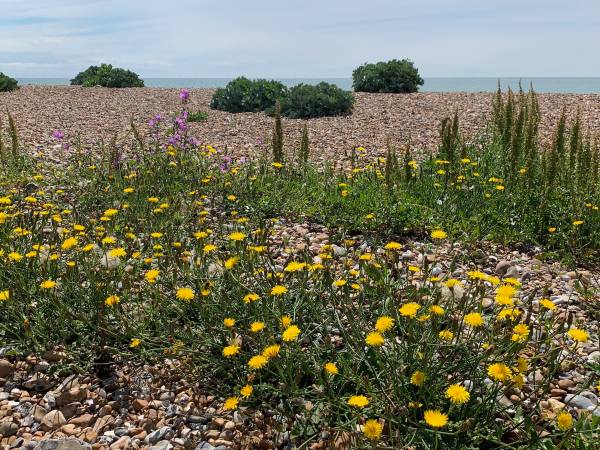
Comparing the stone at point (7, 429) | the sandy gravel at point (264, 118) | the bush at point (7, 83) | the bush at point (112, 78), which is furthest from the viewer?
the bush at point (112, 78)

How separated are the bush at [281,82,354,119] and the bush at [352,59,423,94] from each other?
4316 mm

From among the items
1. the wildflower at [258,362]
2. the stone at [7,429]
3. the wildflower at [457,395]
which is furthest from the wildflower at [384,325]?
the stone at [7,429]

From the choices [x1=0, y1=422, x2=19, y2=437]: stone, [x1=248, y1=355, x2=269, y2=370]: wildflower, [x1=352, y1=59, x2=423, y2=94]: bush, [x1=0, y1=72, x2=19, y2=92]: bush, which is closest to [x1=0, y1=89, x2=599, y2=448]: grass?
[x1=248, y1=355, x2=269, y2=370]: wildflower

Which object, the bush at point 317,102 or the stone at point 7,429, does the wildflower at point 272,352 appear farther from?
the bush at point 317,102

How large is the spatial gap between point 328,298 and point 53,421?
174 centimetres

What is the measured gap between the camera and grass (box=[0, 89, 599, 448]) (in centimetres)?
252

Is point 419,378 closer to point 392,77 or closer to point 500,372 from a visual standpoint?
point 500,372

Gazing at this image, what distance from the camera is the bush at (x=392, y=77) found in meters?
18.1

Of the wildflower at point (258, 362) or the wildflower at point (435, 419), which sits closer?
the wildflower at point (435, 419)

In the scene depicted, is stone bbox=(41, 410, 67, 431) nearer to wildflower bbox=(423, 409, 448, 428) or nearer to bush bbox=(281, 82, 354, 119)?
wildflower bbox=(423, 409, 448, 428)

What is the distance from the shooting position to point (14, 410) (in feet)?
9.77

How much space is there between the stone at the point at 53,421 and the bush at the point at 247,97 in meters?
12.7

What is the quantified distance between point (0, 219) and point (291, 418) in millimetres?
2887

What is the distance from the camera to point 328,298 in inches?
137
